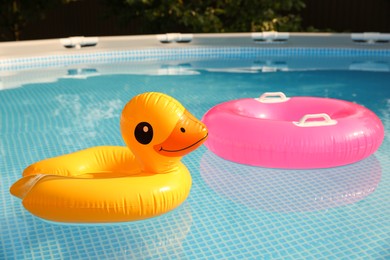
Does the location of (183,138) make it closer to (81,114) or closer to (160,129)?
(160,129)

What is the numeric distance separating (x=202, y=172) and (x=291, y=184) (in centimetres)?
57

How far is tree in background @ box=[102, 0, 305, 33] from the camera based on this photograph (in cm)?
825

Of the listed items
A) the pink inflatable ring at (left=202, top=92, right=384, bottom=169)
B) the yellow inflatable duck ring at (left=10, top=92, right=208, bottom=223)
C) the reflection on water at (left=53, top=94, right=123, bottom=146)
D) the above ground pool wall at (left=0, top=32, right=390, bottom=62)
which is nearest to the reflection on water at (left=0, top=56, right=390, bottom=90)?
the above ground pool wall at (left=0, top=32, right=390, bottom=62)

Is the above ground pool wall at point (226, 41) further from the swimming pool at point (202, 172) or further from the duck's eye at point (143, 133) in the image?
the duck's eye at point (143, 133)

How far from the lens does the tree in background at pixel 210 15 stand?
825 cm

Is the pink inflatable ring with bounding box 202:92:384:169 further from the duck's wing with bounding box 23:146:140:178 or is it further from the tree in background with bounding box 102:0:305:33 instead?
the tree in background with bounding box 102:0:305:33

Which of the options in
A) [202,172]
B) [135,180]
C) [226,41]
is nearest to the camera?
[135,180]

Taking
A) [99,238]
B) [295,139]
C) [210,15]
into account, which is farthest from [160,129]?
[210,15]

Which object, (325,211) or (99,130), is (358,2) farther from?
(325,211)

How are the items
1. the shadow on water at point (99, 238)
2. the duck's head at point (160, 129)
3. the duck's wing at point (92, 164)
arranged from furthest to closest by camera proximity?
the duck's wing at point (92, 164)
the duck's head at point (160, 129)
the shadow on water at point (99, 238)

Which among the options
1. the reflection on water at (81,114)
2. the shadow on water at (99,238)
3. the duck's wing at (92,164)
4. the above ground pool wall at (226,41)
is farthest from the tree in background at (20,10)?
the shadow on water at (99,238)

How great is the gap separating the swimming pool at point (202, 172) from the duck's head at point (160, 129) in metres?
0.37

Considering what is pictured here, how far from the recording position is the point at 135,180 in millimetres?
2410

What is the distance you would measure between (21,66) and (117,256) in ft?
15.9
